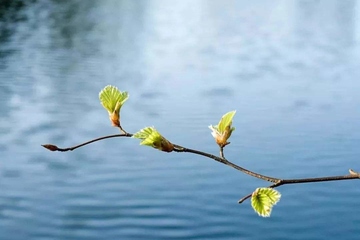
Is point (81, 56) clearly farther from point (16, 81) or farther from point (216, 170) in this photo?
point (216, 170)

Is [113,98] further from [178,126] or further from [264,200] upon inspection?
[178,126]

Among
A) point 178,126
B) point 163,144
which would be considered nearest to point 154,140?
point 163,144

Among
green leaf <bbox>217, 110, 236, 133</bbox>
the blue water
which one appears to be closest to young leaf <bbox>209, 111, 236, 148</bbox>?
green leaf <bbox>217, 110, 236, 133</bbox>

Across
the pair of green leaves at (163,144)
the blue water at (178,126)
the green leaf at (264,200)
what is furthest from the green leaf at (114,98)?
the blue water at (178,126)

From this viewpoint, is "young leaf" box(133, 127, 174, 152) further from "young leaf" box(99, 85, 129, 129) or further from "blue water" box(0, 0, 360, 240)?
"blue water" box(0, 0, 360, 240)

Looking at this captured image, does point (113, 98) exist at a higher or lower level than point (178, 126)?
lower
